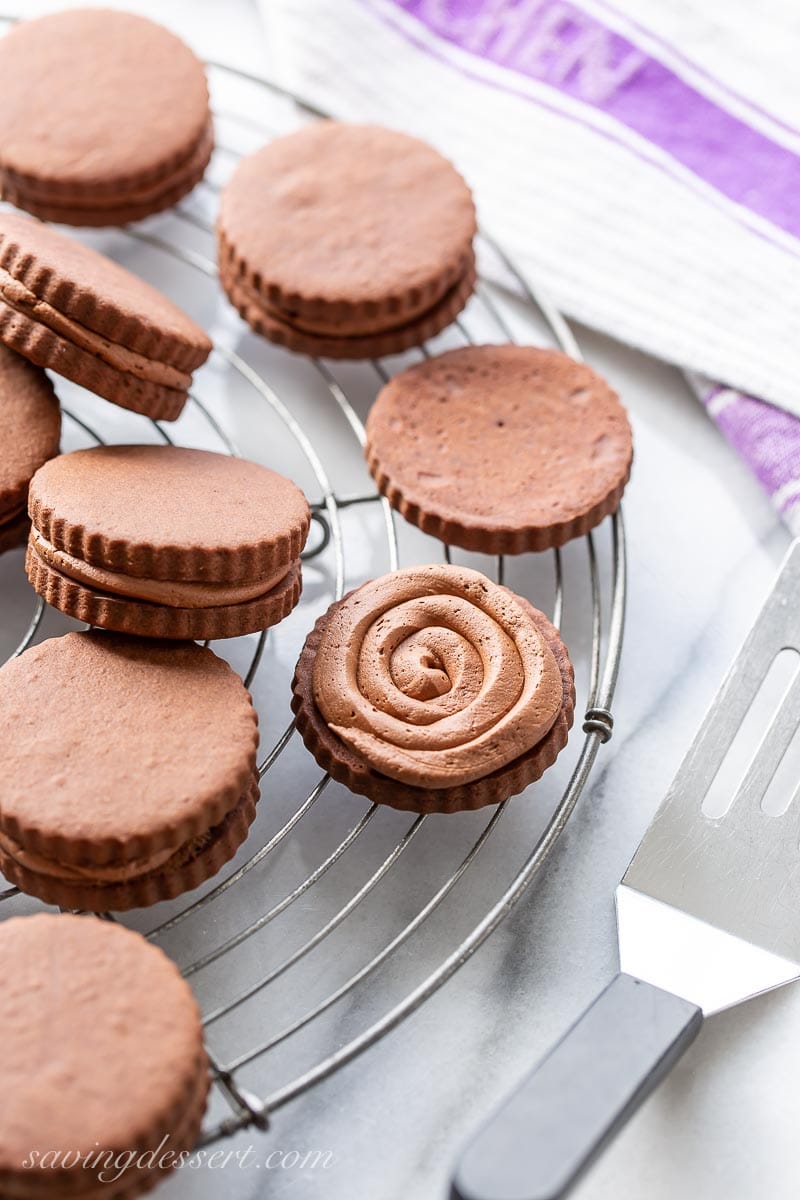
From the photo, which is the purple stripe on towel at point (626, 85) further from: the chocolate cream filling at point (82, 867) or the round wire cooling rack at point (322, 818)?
the chocolate cream filling at point (82, 867)

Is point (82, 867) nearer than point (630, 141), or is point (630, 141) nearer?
point (82, 867)

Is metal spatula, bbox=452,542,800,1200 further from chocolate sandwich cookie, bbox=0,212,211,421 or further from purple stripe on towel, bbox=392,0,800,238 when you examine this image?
chocolate sandwich cookie, bbox=0,212,211,421

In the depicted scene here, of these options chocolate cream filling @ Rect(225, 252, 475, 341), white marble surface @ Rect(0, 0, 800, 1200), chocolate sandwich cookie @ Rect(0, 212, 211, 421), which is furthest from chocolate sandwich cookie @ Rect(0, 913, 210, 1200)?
chocolate cream filling @ Rect(225, 252, 475, 341)

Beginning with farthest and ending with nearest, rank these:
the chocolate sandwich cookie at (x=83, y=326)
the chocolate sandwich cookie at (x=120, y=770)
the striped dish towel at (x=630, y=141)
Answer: the striped dish towel at (x=630, y=141) < the chocolate sandwich cookie at (x=83, y=326) < the chocolate sandwich cookie at (x=120, y=770)

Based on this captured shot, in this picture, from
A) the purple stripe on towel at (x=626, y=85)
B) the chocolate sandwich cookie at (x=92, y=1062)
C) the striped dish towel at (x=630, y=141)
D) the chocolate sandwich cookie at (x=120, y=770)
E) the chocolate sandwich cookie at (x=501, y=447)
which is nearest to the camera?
the chocolate sandwich cookie at (x=92, y=1062)

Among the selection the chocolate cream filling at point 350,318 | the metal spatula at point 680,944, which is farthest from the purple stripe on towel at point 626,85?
the metal spatula at point 680,944

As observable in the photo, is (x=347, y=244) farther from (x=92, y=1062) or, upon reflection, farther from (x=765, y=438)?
(x=92, y=1062)

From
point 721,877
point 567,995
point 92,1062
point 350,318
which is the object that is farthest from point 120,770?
point 350,318
